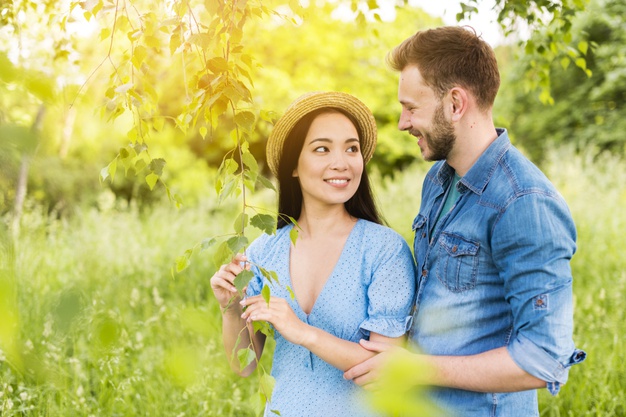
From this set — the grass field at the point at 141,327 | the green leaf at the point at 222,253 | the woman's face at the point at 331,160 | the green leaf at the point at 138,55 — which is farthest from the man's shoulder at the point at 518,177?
the green leaf at the point at 138,55

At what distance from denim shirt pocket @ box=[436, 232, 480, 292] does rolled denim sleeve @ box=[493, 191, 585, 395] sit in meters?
0.13

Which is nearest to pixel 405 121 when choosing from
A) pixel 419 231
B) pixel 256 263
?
pixel 419 231

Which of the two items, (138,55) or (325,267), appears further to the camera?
(325,267)

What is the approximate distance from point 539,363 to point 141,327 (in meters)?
2.83

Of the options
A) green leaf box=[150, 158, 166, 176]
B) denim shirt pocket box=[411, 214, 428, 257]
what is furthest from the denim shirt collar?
green leaf box=[150, 158, 166, 176]

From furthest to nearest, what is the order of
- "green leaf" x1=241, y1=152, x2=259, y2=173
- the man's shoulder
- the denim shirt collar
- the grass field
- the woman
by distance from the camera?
the woman → the denim shirt collar → the man's shoulder → "green leaf" x1=241, y1=152, x2=259, y2=173 → the grass field

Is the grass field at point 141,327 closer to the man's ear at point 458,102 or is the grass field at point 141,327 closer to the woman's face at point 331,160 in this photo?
the woman's face at point 331,160

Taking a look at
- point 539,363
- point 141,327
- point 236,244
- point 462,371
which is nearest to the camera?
point 236,244

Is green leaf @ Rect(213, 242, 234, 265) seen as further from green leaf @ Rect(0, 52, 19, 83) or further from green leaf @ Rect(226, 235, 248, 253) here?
green leaf @ Rect(0, 52, 19, 83)

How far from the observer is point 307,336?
1.84 metres

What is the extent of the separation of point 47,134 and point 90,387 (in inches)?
113

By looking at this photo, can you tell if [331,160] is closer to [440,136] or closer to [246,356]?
[440,136]

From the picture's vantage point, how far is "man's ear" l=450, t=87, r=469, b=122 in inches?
77.9

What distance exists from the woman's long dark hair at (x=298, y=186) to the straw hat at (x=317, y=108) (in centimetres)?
2
